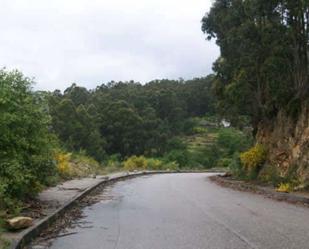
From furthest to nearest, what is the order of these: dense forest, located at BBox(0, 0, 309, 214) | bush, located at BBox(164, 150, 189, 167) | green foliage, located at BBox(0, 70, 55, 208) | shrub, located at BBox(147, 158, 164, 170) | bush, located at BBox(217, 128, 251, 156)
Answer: bush, located at BBox(217, 128, 251, 156), bush, located at BBox(164, 150, 189, 167), shrub, located at BBox(147, 158, 164, 170), dense forest, located at BBox(0, 0, 309, 214), green foliage, located at BBox(0, 70, 55, 208)

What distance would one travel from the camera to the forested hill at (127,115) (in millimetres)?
70625

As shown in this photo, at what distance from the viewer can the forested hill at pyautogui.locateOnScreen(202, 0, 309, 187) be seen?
91.3ft

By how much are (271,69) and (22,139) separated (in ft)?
52.6

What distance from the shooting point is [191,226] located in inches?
526

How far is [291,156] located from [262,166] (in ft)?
15.8

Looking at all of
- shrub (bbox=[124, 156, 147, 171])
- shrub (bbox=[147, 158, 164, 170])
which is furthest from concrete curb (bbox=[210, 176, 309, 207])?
shrub (bbox=[147, 158, 164, 170])

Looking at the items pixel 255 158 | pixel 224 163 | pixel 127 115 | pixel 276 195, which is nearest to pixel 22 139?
pixel 276 195

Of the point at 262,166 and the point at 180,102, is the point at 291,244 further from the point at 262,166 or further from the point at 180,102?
the point at 180,102

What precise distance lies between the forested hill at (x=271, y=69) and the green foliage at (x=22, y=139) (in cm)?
1226

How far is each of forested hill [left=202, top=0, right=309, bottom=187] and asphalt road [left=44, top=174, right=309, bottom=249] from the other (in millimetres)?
8014

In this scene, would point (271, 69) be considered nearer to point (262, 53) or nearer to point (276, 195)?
point (262, 53)

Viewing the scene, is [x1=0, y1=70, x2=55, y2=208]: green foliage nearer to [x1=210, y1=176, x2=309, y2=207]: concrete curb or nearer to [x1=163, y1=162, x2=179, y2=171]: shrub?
[x1=210, y1=176, x2=309, y2=207]: concrete curb

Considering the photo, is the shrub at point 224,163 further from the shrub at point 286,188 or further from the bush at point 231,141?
the shrub at point 286,188

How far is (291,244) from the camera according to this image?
10836 mm
